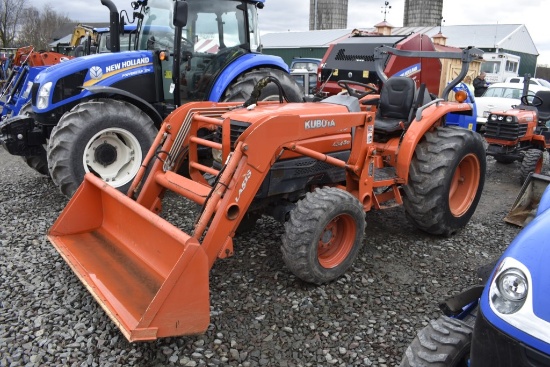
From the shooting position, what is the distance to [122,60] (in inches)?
212

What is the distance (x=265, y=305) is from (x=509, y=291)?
1.88 metres

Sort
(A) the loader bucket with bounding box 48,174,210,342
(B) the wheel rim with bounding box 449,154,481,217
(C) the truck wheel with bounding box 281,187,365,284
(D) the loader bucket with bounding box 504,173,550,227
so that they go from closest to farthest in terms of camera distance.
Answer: (A) the loader bucket with bounding box 48,174,210,342 < (C) the truck wheel with bounding box 281,187,365,284 < (D) the loader bucket with bounding box 504,173,550,227 < (B) the wheel rim with bounding box 449,154,481,217

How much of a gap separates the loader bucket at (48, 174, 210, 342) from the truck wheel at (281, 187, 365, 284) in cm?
81

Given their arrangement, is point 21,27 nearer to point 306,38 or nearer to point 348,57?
point 306,38

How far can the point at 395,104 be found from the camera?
14.6 ft

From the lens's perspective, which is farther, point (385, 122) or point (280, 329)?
point (385, 122)

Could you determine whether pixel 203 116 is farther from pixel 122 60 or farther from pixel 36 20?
pixel 36 20

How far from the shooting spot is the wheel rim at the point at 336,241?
346 centimetres

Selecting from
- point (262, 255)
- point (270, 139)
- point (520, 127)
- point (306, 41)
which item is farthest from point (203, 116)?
point (306, 41)

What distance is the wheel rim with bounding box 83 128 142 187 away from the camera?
16.3ft

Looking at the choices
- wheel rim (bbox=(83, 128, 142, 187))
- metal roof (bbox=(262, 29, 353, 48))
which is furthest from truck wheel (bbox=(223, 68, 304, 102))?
metal roof (bbox=(262, 29, 353, 48))

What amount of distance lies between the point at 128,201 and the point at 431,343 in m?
2.14

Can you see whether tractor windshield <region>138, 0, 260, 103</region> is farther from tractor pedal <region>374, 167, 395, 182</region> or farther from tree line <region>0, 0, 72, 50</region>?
tree line <region>0, 0, 72, 50</region>

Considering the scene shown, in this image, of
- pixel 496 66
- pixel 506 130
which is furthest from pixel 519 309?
pixel 496 66
